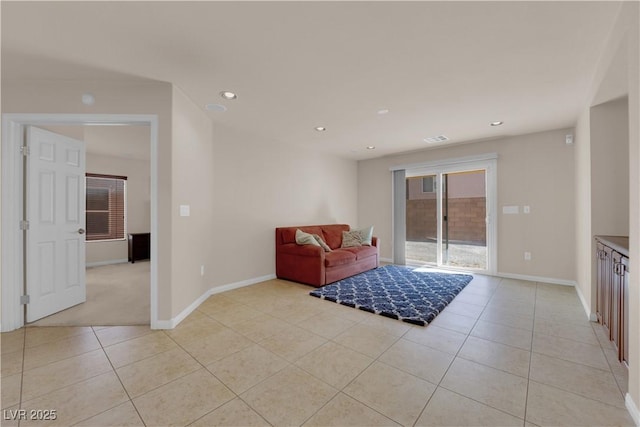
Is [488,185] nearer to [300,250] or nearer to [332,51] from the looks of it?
[300,250]

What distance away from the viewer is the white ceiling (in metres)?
1.68

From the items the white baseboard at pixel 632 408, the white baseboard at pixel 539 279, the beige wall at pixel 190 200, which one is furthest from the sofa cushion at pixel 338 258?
the white baseboard at pixel 632 408

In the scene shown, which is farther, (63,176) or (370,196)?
(370,196)

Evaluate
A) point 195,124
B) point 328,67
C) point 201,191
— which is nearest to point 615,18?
point 328,67

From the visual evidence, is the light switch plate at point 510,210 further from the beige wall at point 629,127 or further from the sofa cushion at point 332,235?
the sofa cushion at point 332,235

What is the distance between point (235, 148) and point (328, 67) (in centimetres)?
225

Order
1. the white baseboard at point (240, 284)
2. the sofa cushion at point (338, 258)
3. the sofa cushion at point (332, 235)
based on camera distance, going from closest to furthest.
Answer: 1. the white baseboard at point (240, 284)
2. the sofa cushion at point (338, 258)
3. the sofa cushion at point (332, 235)

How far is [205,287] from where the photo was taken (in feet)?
11.6

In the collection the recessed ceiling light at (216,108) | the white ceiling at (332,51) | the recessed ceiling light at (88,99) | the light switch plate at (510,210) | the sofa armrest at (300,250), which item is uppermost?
the recessed ceiling light at (216,108)

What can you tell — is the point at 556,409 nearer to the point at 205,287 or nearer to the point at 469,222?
the point at 205,287

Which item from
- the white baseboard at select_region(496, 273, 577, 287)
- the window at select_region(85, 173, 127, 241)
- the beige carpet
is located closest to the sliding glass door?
the white baseboard at select_region(496, 273, 577, 287)

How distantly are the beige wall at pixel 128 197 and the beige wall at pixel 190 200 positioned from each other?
4005mm

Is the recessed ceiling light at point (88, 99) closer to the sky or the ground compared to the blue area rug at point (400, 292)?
closer to the sky

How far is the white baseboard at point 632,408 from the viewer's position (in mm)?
1414
